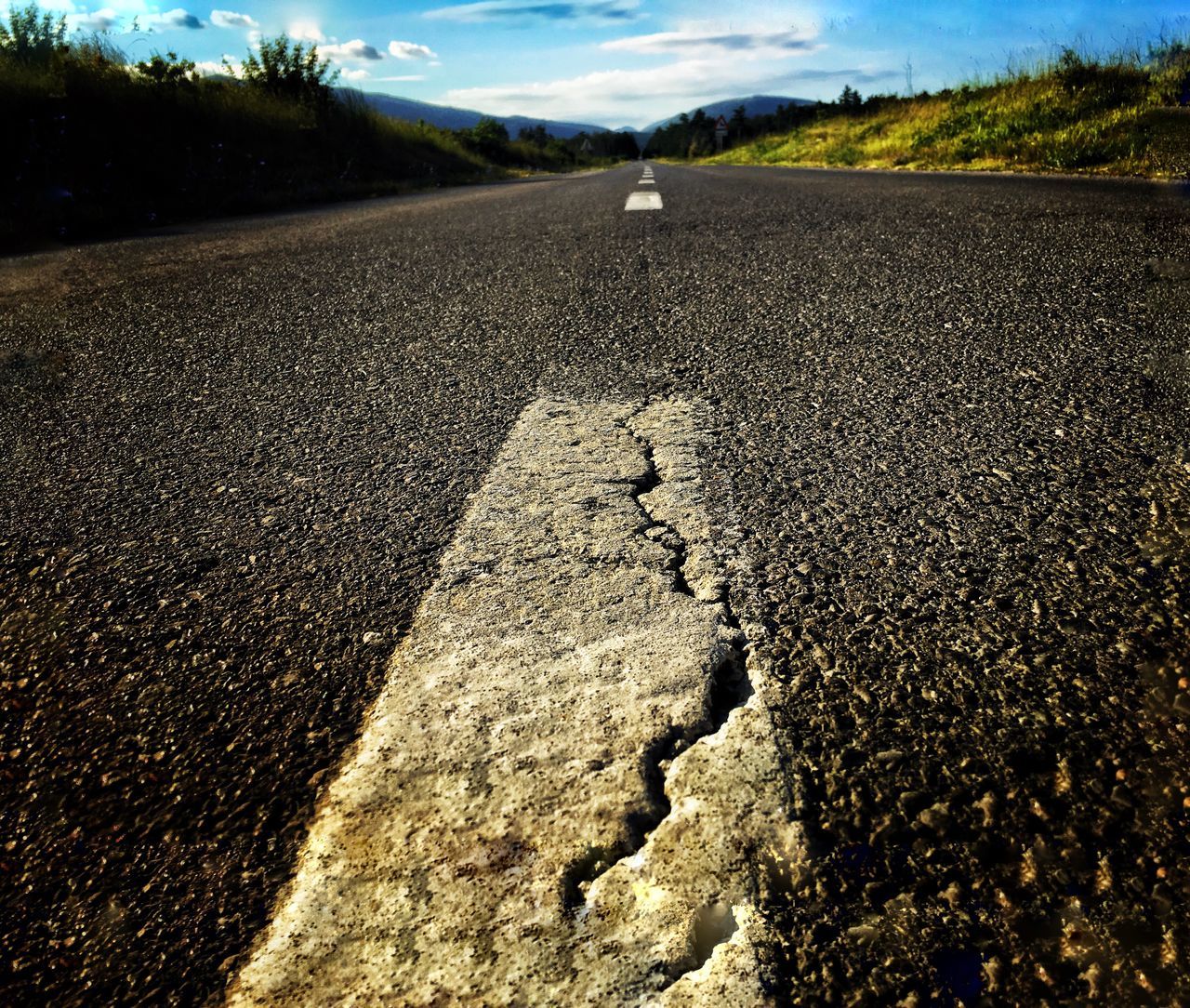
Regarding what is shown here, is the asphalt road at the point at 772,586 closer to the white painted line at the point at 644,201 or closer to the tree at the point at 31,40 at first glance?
the white painted line at the point at 644,201

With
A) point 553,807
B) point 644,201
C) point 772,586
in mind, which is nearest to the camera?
point 553,807

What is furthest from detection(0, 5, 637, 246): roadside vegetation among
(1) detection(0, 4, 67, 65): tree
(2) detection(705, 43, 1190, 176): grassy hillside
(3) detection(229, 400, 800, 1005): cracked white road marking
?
(2) detection(705, 43, 1190, 176): grassy hillside

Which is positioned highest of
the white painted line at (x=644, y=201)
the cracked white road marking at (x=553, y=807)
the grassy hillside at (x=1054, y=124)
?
the grassy hillside at (x=1054, y=124)

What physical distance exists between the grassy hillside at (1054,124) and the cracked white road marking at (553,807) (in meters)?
7.85

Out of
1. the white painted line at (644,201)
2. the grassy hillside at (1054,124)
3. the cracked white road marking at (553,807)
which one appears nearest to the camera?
the cracked white road marking at (553,807)

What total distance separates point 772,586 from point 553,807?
560 millimetres

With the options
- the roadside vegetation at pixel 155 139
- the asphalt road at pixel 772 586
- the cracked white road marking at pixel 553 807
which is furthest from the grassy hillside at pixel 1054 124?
the roadside vegetation at pixel 155 139

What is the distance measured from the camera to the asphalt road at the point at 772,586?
80 centimetres

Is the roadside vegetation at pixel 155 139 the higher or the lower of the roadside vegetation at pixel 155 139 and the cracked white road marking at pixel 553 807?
the higher

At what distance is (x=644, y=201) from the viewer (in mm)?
7461

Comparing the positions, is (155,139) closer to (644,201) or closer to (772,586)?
(644,201)

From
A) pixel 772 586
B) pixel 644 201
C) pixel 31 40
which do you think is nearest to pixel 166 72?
pixel 31 40

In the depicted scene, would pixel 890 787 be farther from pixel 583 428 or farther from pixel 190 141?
pixel 190 141

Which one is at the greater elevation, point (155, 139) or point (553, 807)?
point (155, 139)
